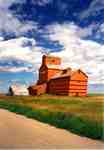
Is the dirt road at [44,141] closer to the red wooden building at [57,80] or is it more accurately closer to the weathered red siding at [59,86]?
the red wooden building at [57,80]

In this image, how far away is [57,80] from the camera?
76750 millimetres

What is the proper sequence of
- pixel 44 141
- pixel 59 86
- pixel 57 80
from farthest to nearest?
pixel 57 80, pixel 59 86, pixel 44 141

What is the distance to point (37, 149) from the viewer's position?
31.4 ft

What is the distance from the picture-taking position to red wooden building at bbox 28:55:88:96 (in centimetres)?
7181

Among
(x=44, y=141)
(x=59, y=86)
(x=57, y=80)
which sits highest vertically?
(x=57, y=80)

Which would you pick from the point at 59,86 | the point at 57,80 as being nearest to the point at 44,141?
the point at 59,86

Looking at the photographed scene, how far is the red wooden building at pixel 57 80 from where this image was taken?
71812mm

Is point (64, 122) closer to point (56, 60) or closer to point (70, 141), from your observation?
point (70, 141)

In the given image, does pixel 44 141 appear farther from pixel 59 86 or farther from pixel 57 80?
pixel 57 80

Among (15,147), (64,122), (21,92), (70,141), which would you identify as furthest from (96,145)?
(21,92)

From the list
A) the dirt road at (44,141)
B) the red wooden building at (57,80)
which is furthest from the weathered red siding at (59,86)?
the dirt road at (44,141)

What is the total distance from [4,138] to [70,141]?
9.10 feet

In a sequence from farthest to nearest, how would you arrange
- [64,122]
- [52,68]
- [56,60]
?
[56,60]
[52,68]
[64,122]

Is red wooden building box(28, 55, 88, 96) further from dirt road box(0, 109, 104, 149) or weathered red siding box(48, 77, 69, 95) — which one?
dirt road box(0, 109, 104, 149)
